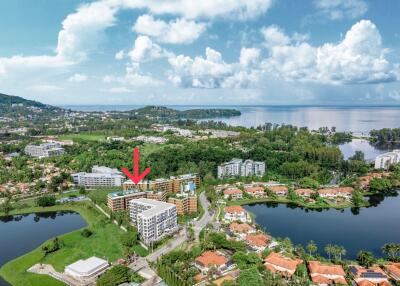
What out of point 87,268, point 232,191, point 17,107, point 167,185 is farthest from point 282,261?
point 17,107

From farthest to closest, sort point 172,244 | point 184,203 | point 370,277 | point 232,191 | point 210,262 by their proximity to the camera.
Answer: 1. point 232,191
2. point 184,203
3. point 172,244
4. point 210,262
5. point 370,277

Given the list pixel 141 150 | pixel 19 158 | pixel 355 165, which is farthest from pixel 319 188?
pixel 19 158

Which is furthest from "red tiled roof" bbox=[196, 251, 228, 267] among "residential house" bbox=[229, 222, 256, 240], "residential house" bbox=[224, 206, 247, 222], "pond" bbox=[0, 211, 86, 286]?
"pond" bbox=[0, 211, 86, 286]

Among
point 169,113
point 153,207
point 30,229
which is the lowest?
point 30,229

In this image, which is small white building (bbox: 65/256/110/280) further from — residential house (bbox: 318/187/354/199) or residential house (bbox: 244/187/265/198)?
residential house (bbox: 318/187/354/199)

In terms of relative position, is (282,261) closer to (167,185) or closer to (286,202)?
(286,202)

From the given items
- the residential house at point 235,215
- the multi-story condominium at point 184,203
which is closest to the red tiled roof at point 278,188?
the residential house at point 235,215

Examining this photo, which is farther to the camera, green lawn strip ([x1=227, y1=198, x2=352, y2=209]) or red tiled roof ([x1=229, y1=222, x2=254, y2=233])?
green lawn strip ([x1=227, y1=198, x2=352, y2=209])
